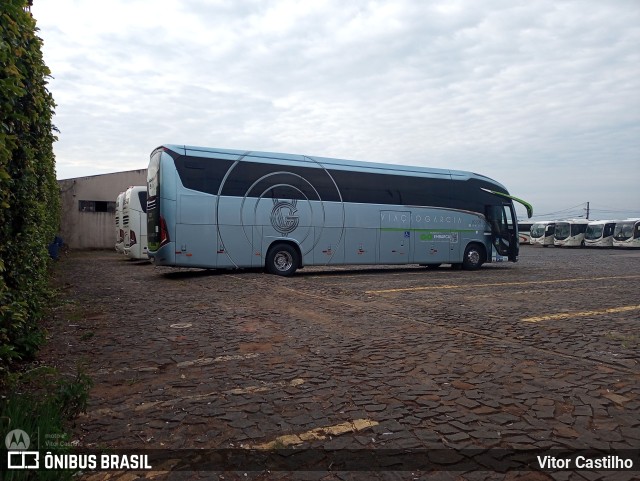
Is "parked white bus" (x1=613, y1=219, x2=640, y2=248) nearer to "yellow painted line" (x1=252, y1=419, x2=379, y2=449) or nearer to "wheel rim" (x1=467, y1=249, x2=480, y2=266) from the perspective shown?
"wheel rim" (x1=467, y1=249, x2=480, y2=266)

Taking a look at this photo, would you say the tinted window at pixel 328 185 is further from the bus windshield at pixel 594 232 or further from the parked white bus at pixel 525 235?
the parked white bus at pixel 525 235

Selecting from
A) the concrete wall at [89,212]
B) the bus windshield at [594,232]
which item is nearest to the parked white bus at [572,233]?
the bus windshield at [594,232]

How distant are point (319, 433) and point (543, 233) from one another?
167 ft

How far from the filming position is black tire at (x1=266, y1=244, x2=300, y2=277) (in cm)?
1452

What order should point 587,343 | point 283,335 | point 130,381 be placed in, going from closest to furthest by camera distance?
point 130,381 → point 587,343 → point 283,335

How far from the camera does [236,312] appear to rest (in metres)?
8.23

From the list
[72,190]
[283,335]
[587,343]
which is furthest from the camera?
[72,190]

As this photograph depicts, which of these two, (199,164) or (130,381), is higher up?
(199,164)

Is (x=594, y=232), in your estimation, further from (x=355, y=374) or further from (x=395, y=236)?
(x=355, y=374)

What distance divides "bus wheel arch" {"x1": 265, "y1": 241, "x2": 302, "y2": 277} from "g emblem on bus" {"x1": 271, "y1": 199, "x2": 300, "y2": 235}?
0.48 m

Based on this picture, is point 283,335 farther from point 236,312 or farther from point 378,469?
point 378,469

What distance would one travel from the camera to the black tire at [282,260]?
1452cm

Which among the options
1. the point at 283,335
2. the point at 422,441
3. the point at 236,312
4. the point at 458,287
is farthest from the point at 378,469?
the point at 458,287

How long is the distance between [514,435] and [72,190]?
32.7 m
